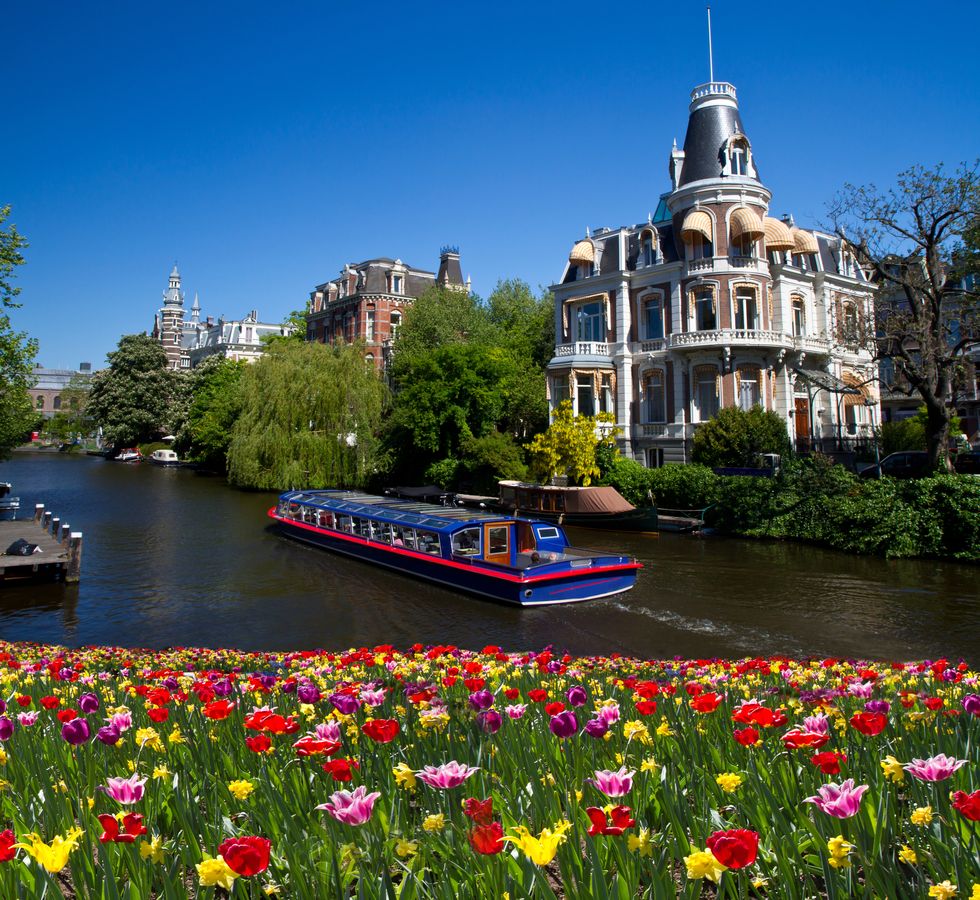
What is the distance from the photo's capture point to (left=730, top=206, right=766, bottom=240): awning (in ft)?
127

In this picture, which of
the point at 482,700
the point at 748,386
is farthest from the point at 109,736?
the point at 748,386

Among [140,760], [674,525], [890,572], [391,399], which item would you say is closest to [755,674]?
[140,760]

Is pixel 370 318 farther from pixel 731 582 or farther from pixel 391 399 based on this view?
pixel 731 582

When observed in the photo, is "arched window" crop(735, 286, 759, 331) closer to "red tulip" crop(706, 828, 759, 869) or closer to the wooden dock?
the wooden dock

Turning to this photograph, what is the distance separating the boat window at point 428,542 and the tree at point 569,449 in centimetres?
1315

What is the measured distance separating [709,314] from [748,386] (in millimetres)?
4291

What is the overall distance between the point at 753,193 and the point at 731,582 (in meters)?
25.0

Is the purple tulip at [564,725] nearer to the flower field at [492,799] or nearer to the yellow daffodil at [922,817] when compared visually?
the flower field at [492,799]

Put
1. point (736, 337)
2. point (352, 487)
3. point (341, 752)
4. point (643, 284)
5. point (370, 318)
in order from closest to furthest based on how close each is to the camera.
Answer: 1. point (341, 752)
2. point (736, 337)
3. point (643, 284)
4. point (352, 487)
5. point (370, 318)

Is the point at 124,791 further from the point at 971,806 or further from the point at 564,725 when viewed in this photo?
the point at 971,806

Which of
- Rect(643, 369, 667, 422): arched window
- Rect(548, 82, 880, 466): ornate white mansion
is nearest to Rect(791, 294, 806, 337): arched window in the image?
Rect(548, 82, 880, 466): ornate white mansion

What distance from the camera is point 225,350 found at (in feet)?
391

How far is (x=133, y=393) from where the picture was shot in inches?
3735

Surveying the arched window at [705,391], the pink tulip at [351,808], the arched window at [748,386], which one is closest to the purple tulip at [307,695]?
the pink tulip at [351,808]
